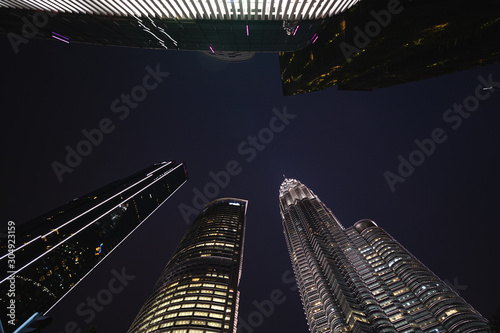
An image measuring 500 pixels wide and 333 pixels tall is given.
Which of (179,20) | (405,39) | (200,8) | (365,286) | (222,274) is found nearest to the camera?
(200,8)

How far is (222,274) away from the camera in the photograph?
3263 inches

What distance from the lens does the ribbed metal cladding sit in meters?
12.1

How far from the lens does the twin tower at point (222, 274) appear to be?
197 feet

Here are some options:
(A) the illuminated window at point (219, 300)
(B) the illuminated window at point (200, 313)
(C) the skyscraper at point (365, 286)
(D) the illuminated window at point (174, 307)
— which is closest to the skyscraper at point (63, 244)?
(D) the illuminated window at point (174, 307)

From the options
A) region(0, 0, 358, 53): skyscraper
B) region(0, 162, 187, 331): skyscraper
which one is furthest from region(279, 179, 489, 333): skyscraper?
region(0, 162, 187, 331): skyscraper

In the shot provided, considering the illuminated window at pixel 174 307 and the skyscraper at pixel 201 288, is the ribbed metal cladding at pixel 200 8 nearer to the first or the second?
the skyscraper at pixel 201 288

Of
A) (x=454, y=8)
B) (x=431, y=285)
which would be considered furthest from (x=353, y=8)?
(x=431, y=285)

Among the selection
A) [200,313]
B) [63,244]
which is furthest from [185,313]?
[63,244]

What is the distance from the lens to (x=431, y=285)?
231ft

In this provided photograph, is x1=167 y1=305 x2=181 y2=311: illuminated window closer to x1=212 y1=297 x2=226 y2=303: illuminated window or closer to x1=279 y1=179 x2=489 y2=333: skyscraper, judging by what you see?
x1=212 y1=297 x2=226 y2=303: illuminated window

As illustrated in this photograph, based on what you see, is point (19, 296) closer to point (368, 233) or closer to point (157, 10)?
point (157, 10)

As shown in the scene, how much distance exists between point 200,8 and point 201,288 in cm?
7910

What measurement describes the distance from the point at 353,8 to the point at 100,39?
736 inches

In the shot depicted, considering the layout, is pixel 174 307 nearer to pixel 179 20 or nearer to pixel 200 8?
pixel 179 20
